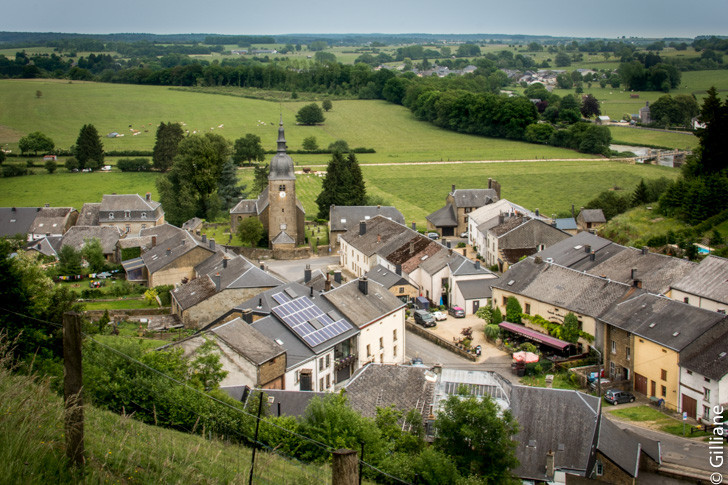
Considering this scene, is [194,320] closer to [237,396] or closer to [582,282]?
[237,396]

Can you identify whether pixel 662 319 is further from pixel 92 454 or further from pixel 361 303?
pixel 92 454

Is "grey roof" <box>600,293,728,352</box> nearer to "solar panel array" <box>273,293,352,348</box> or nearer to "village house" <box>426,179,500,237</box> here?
"solar panel array" <box>273,293,352,348</box>

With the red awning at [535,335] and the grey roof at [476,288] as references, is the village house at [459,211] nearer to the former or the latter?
the grey roof at [476,288]

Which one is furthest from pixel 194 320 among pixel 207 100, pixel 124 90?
pixel 124 90

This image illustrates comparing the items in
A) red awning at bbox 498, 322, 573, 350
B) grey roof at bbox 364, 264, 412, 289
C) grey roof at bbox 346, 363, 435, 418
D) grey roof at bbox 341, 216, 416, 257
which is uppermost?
grey roof at bbox 346, 363, 435, 418

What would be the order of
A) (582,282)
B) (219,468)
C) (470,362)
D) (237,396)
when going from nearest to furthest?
1. (219,468)
2. (237,396)
3. (470,362)
4. (582,282)

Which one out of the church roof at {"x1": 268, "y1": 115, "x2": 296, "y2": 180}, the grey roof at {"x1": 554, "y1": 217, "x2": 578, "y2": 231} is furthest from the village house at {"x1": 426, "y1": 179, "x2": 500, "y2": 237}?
the church roof at {"x1": 268, "y1": 115, "x2": 296, "y2": 180}
